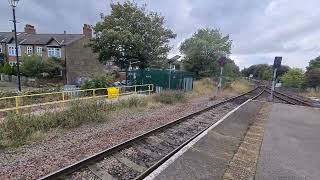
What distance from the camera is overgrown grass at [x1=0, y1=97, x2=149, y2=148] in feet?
24.8

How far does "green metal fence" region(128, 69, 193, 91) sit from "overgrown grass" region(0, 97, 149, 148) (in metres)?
11.7

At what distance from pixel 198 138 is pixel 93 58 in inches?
1772

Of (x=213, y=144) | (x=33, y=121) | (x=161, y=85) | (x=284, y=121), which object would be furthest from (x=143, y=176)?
(x=161, y=85)

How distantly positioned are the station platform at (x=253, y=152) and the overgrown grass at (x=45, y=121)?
428cm

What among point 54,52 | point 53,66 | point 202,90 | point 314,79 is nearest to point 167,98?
point 202,90

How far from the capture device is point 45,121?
9.14 meters

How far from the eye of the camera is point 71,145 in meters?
7.54

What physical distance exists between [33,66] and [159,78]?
73.5 feet

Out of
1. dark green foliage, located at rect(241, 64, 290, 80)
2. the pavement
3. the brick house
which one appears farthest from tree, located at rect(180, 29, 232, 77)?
dark green foliage, located at rect(241, 64, 290, 80)

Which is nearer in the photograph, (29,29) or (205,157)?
(205,157)

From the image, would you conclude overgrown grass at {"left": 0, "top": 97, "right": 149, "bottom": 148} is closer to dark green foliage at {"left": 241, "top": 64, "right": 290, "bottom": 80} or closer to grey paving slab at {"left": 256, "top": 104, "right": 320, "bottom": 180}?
grey paving slab at {"left": 256, "top": 104, "right": 320, "bottom": 180}

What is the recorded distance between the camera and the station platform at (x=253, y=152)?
571 cm

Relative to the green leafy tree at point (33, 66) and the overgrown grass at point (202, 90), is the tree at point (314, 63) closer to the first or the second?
the overgrown grass at point (202, 90)

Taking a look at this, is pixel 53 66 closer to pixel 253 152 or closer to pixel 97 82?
pixel 97 82
